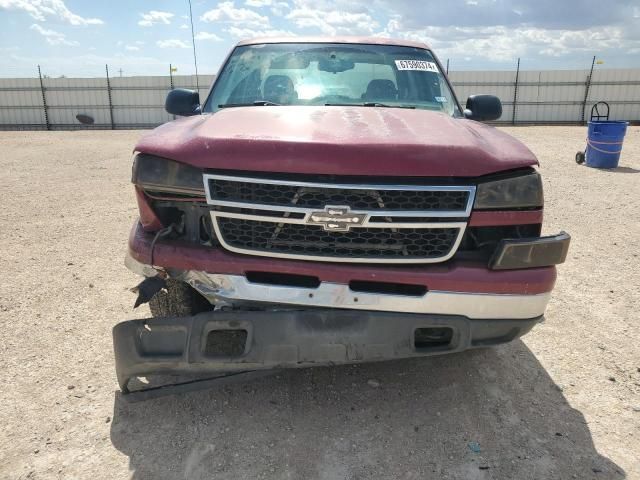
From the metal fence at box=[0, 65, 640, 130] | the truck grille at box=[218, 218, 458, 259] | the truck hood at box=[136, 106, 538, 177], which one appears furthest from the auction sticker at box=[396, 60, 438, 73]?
the metal fence at box=[0, 65, 640, 130]

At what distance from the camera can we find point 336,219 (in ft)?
7.82

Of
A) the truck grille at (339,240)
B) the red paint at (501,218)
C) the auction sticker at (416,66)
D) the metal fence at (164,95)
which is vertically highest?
the auction sticker at (416,66)

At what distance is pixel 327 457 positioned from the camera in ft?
8.16

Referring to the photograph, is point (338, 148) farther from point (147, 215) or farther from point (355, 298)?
point (147, 215)

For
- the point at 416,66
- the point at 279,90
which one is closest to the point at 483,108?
the point at 416,66

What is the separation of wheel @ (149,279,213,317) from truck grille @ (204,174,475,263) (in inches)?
18.6

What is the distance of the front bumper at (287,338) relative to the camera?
2410 millimetres

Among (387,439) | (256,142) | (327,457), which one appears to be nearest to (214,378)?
(327,457)

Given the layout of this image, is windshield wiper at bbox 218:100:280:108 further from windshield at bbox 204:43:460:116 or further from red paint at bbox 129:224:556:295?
red paint at bbox 129:224:556:295

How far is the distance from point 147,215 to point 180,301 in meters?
0.50

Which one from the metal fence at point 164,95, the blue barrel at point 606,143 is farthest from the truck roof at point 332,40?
the metal fence at point 164,95

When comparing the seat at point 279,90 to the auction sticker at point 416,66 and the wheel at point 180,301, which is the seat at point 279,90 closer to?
the auction sticker at point 416,66

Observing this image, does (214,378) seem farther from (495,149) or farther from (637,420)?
(637,420)

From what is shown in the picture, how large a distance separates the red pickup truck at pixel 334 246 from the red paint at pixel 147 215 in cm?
1
